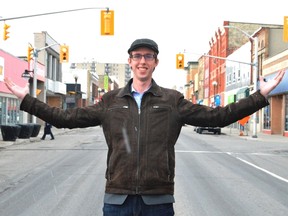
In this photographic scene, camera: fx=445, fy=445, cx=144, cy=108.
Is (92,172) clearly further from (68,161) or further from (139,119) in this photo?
(139,119)

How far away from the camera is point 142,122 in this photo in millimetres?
3227

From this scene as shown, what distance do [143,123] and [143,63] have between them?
1.53 feet

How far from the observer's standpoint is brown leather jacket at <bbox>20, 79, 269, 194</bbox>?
125 inches

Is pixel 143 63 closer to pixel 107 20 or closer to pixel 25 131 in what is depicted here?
pixel 107 20

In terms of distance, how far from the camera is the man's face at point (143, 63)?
337cm

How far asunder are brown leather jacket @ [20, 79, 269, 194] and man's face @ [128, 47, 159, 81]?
112mm

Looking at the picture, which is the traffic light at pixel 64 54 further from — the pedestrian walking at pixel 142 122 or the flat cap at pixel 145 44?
the flat cap at pixel 145 44

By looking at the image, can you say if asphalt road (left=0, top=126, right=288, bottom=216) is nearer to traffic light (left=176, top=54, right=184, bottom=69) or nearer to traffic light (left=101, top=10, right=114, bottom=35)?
traffic light (left=101, top=10, right=114, bottom=35)

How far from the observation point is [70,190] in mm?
9203

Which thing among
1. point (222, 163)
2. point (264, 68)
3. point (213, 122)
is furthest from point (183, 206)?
point (264, 68)

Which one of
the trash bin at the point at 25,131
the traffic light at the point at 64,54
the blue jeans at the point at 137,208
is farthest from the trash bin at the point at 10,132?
the blue jeans at the point at 137,208

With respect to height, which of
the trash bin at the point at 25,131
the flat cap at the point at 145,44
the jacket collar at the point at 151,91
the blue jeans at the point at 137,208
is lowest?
the trash bin at the point at 25,131

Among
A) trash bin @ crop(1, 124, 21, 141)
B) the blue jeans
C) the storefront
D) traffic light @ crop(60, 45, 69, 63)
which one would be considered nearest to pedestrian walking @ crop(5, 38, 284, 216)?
the blue jeans

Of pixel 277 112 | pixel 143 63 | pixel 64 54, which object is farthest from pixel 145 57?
pixel 277 112
